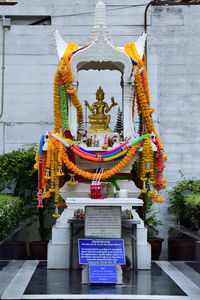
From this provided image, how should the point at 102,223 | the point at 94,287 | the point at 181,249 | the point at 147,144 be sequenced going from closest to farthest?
the point at 94,287, the point at 102,223, the point at 147,144, the point at 181,249

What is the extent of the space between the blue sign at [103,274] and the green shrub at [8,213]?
1854 millimetres

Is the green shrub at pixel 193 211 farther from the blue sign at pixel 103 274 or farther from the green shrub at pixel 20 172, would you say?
the green shrub at pixel 20 172

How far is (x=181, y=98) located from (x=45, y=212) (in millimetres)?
4160

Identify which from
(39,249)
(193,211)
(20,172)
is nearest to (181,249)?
(193,211)

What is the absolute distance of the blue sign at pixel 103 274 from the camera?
21.3 feet

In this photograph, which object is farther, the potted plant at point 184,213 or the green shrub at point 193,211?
the green shrub at point 193,211

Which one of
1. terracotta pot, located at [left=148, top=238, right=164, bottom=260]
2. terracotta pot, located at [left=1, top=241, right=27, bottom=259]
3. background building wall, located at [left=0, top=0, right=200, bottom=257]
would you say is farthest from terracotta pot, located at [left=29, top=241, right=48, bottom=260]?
background building wall, located at [left=0, top=0, right=200, bottom=257]

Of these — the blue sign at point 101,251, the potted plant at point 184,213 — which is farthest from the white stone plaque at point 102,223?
the potted plant at point 184,213

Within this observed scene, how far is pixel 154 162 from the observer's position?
27.5 feet

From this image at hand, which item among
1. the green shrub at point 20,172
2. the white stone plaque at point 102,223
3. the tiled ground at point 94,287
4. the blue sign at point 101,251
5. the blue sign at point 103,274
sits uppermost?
the green shrub at point 20,172

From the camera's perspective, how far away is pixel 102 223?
7.11m

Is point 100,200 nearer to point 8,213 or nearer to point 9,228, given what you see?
point 8,213

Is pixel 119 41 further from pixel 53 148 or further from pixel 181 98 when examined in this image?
pixel 53 148

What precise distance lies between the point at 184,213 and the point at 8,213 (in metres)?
3.85
